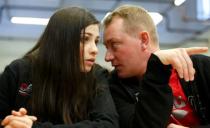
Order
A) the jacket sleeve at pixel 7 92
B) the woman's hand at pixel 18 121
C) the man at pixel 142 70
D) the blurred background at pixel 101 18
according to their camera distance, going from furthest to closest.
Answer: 1. the blurred background at pixel 101 18
2. the jacket sleeve at pixel 7 92
3. the man at pixel 142 70
4. the woman's hand at pixel 18 121

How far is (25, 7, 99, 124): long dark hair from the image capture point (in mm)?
1319

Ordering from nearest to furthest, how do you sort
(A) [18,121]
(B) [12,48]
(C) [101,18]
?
(A) [18,121]
(C) [101,18]
(B) [12,48]

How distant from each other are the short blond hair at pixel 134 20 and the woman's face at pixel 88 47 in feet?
1.15

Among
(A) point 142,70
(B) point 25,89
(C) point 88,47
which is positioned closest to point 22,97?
(B) point 25,89

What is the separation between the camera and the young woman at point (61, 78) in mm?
1298

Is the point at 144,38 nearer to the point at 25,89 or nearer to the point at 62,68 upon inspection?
the point at 62,68

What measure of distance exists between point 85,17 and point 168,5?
188 inches

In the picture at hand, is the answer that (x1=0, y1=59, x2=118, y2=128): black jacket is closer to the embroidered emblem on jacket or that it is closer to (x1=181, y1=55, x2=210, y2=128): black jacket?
the embroidered emblem on jacket

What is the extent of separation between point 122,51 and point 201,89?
1.41 ft

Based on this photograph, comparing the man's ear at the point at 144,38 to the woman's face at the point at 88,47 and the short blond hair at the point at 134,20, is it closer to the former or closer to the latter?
the short blond hair at the point at 134,20

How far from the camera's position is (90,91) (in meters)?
1.38

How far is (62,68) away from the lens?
137cm

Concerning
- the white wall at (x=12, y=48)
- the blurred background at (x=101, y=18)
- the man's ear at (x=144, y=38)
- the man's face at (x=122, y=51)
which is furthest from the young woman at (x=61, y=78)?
the white wall at (x=12, y=48)

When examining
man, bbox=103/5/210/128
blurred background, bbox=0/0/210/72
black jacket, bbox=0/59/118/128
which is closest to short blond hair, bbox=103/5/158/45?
man, bbox=103/5/210/128
